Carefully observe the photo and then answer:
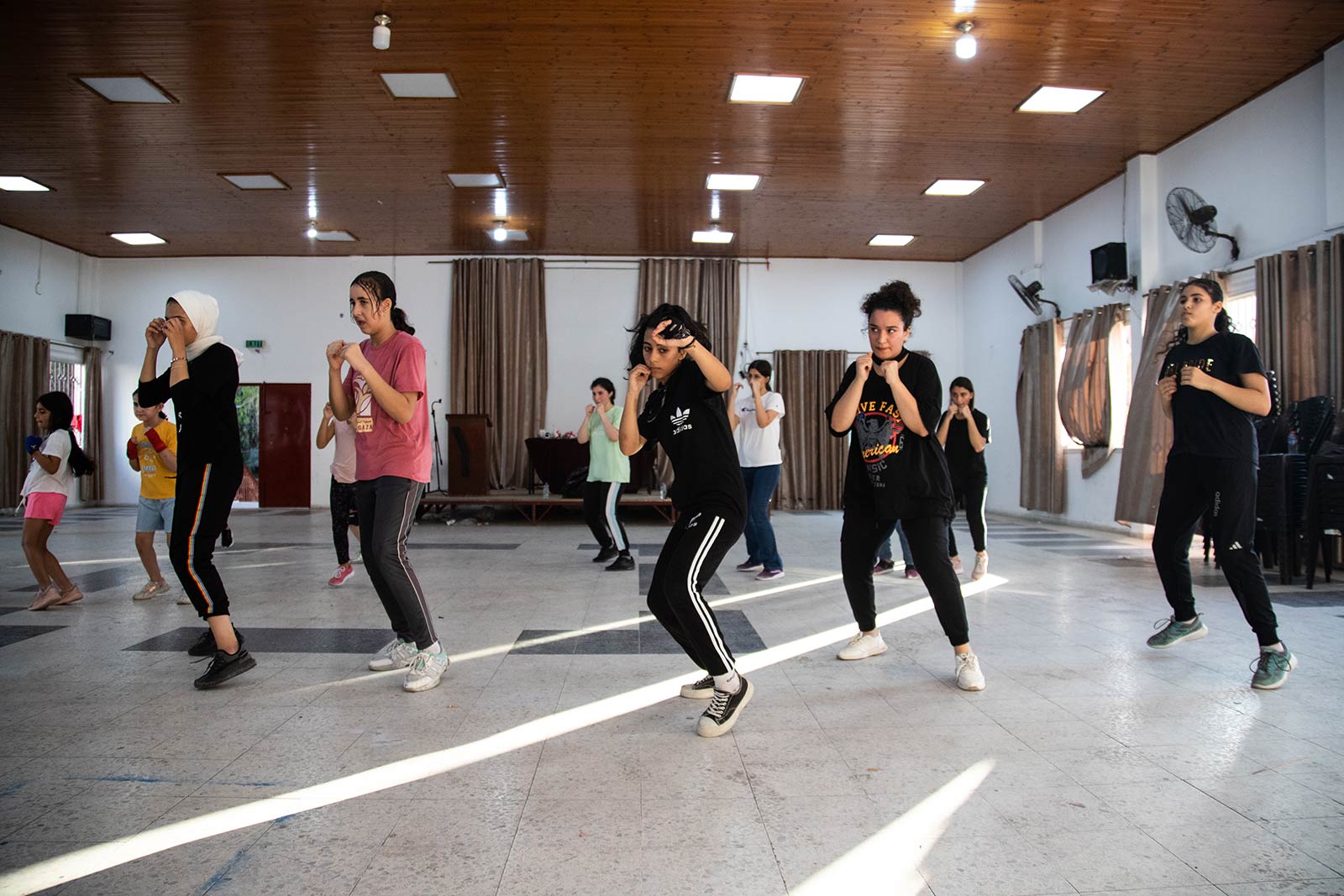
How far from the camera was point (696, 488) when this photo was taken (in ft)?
8.86

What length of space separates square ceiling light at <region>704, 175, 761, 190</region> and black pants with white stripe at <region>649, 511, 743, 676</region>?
7.38m

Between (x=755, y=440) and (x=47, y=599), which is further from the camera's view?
(x=755, y=440)

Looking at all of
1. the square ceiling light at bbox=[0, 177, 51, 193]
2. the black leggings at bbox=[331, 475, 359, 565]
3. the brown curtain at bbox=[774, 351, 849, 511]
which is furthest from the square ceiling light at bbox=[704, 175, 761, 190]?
the square ceiling light at bbox=[0, 177, 51, 193]

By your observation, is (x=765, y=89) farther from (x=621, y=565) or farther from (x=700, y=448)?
(x=700, y=448)

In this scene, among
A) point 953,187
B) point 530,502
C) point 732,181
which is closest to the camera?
point 732,181

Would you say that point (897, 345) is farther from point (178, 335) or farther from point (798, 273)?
point (798, 273)

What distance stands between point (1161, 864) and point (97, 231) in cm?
1388

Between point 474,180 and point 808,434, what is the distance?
20.3 ft

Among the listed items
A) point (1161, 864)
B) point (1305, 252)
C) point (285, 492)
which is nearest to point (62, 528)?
point (285, 492)

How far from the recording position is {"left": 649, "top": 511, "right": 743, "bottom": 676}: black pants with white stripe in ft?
8.71

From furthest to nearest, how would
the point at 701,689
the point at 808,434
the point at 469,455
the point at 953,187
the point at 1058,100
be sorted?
the point at 808,434 → the point at 469,455 → the point at 953,187 → the point at 1058,100 → the point at 701,689

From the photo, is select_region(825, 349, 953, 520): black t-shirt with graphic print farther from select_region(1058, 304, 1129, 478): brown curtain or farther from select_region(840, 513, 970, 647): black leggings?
select_region(1058, 304, 1129, 478): brown curtain

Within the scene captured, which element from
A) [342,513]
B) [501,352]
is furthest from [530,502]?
[342,513]

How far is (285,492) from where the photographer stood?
43.2 ft
